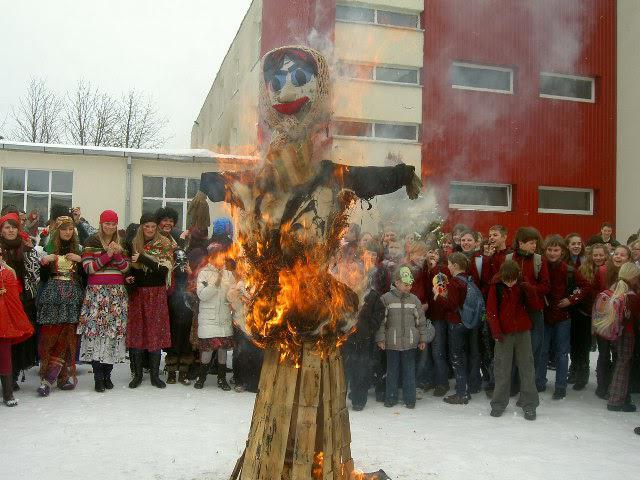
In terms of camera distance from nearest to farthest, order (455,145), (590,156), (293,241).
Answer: (293,241), (455,145), (590,156)

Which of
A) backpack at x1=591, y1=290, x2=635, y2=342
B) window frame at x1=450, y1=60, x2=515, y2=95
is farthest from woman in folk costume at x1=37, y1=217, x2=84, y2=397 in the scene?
window frame at x1=450, y1=60, x2=515, y2=95

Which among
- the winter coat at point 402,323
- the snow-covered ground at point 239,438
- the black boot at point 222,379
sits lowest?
the snow-covered ground at point 239,438

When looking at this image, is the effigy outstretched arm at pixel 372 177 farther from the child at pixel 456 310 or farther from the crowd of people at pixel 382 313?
the child at pixel 456 310

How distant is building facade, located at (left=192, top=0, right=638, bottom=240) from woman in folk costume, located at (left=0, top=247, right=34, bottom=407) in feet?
24.6

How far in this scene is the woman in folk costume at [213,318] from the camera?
6.95 metres

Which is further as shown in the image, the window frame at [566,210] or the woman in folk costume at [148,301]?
the window frame at [566,210]

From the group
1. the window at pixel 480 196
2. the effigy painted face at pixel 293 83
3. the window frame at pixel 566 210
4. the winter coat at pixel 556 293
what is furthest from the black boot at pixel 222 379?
the window frame at pixel 566 210

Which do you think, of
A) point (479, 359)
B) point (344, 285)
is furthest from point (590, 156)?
point (344, 285)

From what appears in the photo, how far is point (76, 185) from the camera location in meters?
15.2

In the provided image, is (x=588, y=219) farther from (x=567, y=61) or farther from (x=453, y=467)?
(x=453, y=467)

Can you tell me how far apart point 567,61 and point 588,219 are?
4671mm

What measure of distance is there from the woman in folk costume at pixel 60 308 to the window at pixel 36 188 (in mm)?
8791

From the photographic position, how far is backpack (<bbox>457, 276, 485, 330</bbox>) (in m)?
6.62

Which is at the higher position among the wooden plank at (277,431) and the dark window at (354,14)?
the dark window at (354,14)
